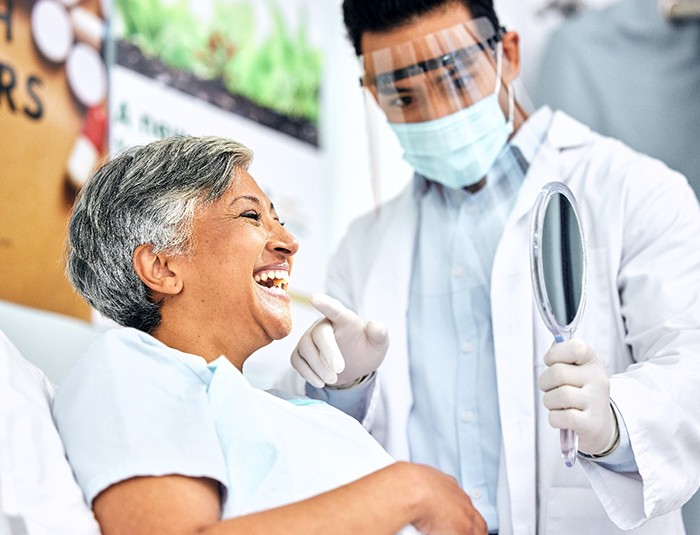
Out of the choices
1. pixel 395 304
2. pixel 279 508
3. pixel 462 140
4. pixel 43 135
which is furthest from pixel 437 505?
pixel 43 135

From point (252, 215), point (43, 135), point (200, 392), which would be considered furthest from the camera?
point (43, 135)

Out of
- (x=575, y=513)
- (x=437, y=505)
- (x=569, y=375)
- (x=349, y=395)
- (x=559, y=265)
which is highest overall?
(x=559, y=265)

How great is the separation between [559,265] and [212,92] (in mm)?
1297

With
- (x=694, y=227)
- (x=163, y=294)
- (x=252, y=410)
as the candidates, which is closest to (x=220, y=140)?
(x=163, y=294)

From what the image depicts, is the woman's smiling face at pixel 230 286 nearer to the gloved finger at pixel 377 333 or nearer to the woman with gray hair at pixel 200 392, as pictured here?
the woman with gray hair at pixel 200 392

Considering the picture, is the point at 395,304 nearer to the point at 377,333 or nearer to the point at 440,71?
the point at 377,333

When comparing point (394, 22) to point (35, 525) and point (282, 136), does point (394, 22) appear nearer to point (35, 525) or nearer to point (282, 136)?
point (282, 136)

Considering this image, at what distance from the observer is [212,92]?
254 centimetres

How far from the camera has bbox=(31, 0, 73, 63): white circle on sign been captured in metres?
2.04

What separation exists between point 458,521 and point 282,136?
62.1 inches

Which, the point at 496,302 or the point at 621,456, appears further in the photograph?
the point at 496,302

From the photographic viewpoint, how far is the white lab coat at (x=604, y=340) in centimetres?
155

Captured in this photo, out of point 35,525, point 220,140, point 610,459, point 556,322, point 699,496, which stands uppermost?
point 220,140

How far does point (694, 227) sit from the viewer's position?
179 cm
